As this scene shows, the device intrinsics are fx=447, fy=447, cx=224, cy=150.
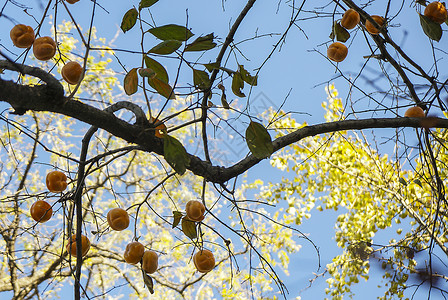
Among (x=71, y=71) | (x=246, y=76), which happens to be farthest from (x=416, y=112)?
(x=71, y=71)

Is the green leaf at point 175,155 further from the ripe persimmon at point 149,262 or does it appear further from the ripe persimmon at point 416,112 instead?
the ripe persimmon at point 416,112

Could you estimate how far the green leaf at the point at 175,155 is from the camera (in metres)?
1.07

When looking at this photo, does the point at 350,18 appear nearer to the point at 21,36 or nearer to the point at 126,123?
the point at 126,123

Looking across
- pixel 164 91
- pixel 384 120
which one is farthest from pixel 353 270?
pixel 164 91

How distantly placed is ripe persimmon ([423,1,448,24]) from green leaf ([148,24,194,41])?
0.90 meters

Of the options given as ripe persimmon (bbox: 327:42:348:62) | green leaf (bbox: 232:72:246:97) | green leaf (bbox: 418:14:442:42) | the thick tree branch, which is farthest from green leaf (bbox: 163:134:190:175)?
green leaf (bbox: 418:14:442:42)

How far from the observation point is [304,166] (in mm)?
3504

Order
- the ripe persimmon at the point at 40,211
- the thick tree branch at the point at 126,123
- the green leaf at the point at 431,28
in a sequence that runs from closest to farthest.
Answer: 1. the thick tree branch at the point at 126,123
2. the ripe persimmon at the point at 40,211
3. the green leaf at the point at 431,28

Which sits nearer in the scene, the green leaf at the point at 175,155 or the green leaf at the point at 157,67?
the green leaf at the point at 175,155

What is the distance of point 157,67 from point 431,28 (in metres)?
0.97

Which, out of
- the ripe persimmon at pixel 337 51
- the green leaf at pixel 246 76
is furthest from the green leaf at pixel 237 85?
the ripe persimmon at pixel 337 51

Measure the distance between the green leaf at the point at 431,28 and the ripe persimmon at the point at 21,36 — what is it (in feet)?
4.28

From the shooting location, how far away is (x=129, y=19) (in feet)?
4.25

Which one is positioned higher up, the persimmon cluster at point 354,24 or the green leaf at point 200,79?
the persimmon cluster at point 354,24
